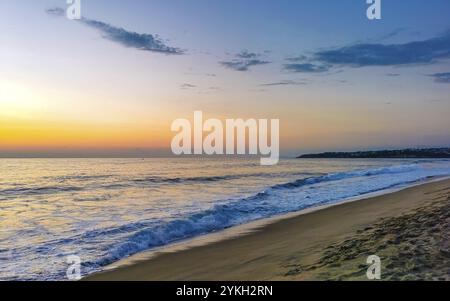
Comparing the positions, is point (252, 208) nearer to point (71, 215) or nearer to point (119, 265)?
point (71, 215)

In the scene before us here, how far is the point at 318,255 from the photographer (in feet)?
25.3

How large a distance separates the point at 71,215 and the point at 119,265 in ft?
26.9

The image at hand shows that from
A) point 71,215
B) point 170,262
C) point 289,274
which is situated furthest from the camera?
point 71,215

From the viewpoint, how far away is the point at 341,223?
12.3 m

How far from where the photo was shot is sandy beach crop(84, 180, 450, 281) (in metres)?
5.92

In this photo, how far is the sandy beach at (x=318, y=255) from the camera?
19.4 feet

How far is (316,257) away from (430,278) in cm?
264

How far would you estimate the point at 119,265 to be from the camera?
8.71 metres

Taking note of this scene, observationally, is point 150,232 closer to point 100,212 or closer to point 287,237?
point 287,237

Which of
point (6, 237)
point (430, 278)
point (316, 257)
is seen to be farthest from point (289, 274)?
point (6, 237)

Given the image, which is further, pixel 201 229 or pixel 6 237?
pixel 201 229

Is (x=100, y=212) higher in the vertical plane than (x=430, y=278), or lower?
lower
